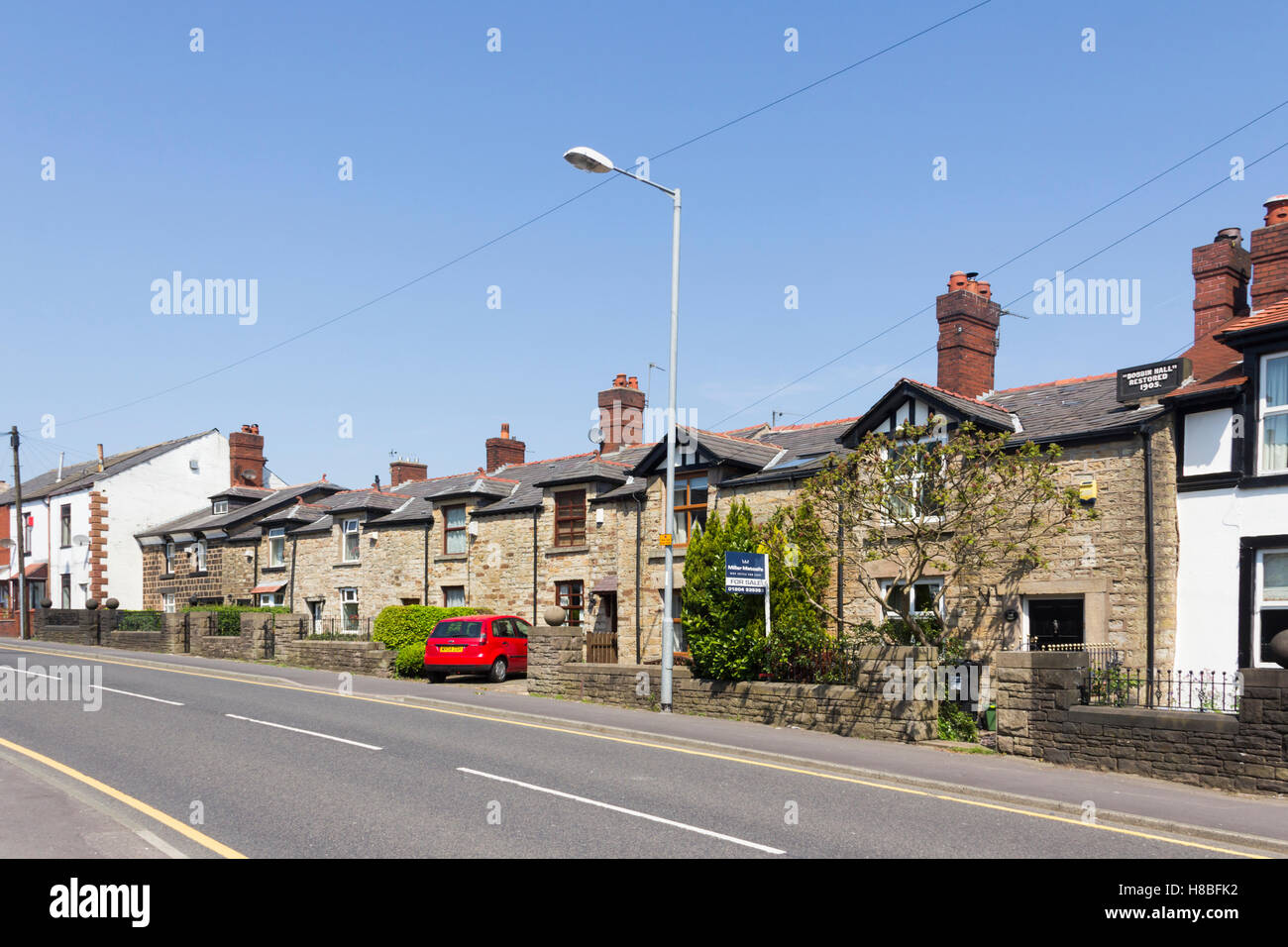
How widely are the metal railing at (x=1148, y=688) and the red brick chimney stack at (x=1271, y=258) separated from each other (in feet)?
23.8

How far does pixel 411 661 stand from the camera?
2944 centimetres

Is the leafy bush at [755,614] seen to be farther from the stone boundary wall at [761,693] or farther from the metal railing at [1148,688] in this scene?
→ the metal railing at [1148,688]

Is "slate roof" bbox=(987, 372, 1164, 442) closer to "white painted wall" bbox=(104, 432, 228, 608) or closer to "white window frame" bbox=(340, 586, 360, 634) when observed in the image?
"white window frame" bbox=(340, 586, 360, 634)

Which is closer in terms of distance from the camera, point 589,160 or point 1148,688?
point 1148,688

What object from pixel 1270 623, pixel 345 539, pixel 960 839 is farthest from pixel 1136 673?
pixel 345 539

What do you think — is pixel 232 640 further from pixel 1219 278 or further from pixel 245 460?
pixel 1219 278

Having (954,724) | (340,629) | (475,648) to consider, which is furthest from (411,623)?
(954,724)

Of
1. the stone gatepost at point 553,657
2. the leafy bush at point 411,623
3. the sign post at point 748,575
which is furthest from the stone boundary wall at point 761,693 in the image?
the leafy bush at point 411,623

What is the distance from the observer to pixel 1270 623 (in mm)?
16297

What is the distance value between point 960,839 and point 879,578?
40.3 feet

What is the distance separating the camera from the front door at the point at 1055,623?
59.7ft

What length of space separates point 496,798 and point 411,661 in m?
19.4

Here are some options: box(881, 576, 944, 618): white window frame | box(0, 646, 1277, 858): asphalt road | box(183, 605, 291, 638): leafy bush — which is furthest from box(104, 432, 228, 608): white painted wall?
box(881, 576, 944, 618): white window frame
